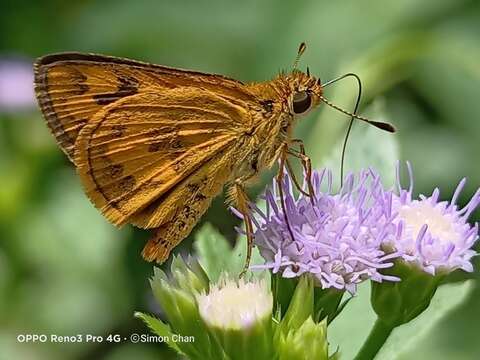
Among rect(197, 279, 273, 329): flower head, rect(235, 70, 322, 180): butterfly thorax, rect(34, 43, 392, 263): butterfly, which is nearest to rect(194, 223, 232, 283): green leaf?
rect(34, 43, 392, 263): butterfly

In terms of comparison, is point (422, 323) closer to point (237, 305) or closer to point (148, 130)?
point (237, 305)

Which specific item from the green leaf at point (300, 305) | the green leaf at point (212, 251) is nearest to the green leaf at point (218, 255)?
the green leaf at point (212, 251)

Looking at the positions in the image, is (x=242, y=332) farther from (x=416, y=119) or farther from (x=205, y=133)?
(x=416, y=119)

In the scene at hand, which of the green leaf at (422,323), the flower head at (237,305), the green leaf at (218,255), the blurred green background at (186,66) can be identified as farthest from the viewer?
the blurred green background at (186,66)

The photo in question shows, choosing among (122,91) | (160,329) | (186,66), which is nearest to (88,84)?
(122,91)

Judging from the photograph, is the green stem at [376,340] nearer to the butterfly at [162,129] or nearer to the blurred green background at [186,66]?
the butterfly at [162,129]

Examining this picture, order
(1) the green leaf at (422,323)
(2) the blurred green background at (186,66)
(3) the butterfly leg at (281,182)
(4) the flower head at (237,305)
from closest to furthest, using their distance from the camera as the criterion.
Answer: (4) the flower head at (237,305), (3) the butterfly leg at (281,182), (1) the green leaf at (422,323), (2) the blurred green background at (186,66)

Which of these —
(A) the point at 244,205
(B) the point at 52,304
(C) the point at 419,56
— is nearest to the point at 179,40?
(C) the point at 419,56
